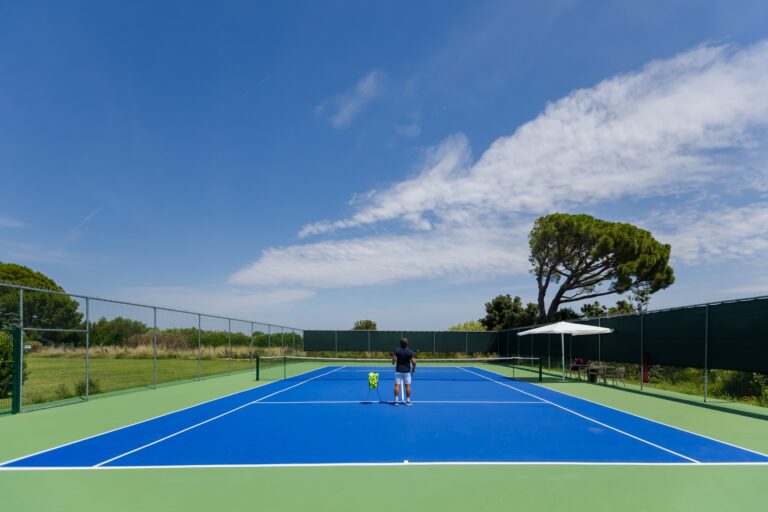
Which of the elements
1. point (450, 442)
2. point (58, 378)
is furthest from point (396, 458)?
point (58, 378)

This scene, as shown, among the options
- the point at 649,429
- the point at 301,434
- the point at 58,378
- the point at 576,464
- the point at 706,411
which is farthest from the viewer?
the point at 58,378

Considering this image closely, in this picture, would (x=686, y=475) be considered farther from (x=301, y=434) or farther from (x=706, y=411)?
(x=706, y=411)

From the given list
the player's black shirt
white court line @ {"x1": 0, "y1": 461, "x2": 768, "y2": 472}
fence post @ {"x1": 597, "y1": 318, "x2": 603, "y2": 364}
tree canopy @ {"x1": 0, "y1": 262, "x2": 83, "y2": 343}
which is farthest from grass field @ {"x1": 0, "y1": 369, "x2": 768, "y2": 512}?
fence post @ {"x1": 597, "y1": 318, "x2": 603, "y2": 364}

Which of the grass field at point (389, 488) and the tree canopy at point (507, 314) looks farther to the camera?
the tree canopy at point (507, 314)

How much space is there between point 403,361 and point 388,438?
13.7 feet

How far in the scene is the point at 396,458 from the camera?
7.65 m

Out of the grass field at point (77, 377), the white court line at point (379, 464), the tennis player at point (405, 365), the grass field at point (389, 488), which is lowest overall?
the grass field at point (77, 377)

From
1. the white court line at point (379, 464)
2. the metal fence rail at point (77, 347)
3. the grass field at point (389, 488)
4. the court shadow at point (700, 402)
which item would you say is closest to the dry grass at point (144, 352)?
the metal fence rail at point (77, 347)

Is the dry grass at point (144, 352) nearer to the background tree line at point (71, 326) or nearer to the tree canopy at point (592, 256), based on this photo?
the background tree line at point (71, 326)

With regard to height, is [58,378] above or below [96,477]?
below

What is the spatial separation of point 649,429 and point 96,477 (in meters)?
8.86

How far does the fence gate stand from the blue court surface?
3.28 metres

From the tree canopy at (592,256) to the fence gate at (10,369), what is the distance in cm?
3185

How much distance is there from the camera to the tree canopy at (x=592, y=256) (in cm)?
3591
